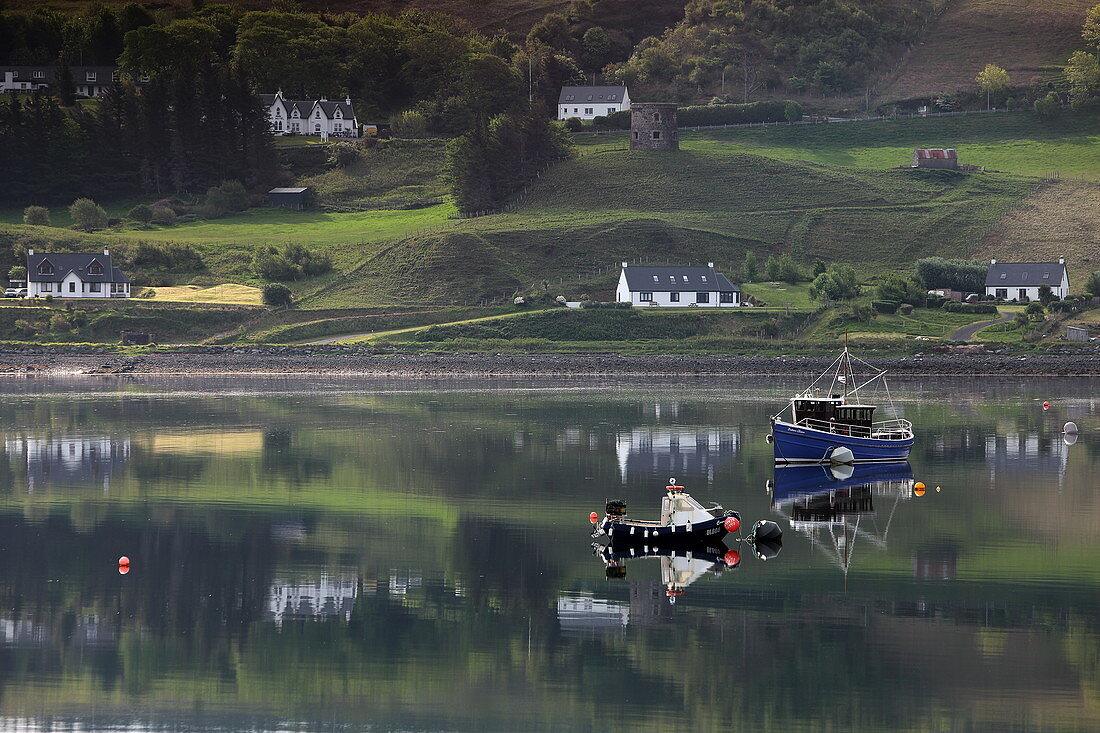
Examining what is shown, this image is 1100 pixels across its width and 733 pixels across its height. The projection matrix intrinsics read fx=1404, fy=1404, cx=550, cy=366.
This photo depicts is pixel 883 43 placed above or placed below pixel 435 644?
above

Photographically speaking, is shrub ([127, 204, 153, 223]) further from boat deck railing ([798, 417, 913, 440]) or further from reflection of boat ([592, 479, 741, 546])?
reflection of boat ([592, 479, 741, 546])

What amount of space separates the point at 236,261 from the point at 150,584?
86590 mm

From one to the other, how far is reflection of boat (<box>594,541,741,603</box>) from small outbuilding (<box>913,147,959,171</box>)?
110 m

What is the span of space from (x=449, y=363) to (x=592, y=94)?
290 feet

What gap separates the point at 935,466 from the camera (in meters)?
52.6

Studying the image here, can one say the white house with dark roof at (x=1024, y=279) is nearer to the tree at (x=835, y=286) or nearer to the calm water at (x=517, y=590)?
the tree at (x=835, y=286)

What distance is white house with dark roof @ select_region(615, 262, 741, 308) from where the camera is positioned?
105 m

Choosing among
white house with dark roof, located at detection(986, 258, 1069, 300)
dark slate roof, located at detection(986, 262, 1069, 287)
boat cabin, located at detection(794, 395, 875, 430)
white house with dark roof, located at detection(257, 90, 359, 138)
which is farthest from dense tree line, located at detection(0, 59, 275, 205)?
boat cabin, located at detection(794, 395, 875, 430)

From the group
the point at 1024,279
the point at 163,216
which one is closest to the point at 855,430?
the point at 1024,279

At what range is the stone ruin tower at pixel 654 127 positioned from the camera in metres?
146

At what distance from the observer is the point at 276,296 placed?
10481 centimetres

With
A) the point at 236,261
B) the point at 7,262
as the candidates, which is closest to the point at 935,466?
the point at 236,261

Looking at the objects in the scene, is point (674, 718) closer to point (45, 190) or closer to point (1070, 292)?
point (1070, 292)

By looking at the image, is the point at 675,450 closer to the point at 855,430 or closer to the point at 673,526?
the point at 855,430
